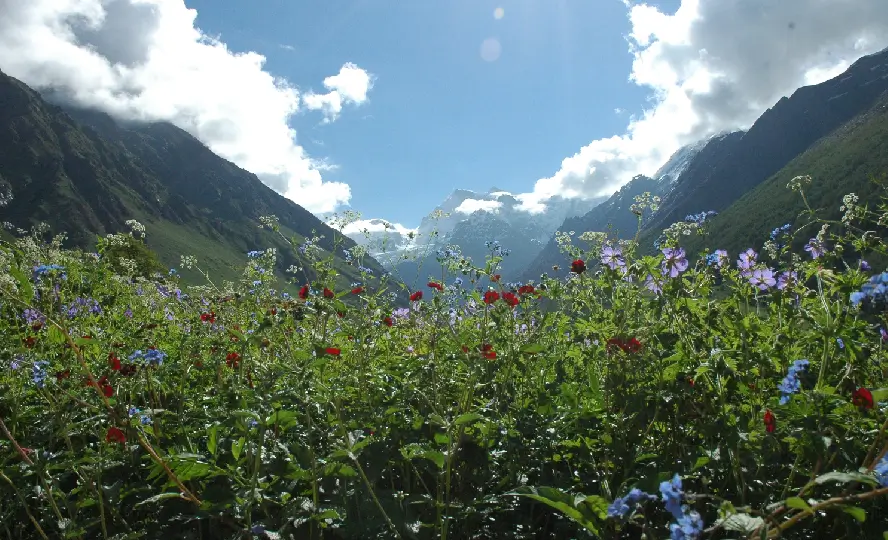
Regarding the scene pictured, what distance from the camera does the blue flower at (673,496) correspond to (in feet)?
4.75

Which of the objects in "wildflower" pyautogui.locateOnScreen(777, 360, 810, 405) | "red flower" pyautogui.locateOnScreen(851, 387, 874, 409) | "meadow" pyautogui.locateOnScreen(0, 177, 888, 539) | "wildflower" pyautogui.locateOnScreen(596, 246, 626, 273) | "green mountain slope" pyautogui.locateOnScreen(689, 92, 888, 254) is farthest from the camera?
"green mountain slope" pyautogui.locateOnScreen(689, 92, 888, 254)

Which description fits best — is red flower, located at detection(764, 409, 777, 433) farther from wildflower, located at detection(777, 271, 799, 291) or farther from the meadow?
wildflower, located at detection(777, 271, 799, 291)

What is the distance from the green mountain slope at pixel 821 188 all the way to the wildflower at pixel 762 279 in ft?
419

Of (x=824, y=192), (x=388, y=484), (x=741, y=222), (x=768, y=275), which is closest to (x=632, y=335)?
(x=768, y=275)

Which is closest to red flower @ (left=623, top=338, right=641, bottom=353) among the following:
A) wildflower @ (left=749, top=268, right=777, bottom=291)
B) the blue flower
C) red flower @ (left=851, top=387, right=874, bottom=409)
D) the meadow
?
the meadow

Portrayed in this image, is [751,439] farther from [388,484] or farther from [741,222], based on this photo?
[741,222]

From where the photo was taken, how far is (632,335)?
10.4ft

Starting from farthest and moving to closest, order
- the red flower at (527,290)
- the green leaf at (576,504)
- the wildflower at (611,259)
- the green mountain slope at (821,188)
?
the green mountain slope at (821,188) < the red flower at (527,290) < the wildflower at (611,259) < the green leaf at (576,504)

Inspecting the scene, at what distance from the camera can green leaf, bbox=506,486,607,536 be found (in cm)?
182

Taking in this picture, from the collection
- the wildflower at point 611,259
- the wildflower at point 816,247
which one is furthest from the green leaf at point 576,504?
the wildflower at point 816,247

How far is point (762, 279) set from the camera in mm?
3834

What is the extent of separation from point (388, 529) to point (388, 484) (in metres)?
0.71

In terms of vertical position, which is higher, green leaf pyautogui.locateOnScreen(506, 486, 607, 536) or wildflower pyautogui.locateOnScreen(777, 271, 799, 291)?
wildflower pyautogui.locateOnScreen(777, 271, 799, 291)

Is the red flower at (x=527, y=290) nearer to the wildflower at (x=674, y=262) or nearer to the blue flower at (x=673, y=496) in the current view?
the wildflower at (x=674, y=262)
